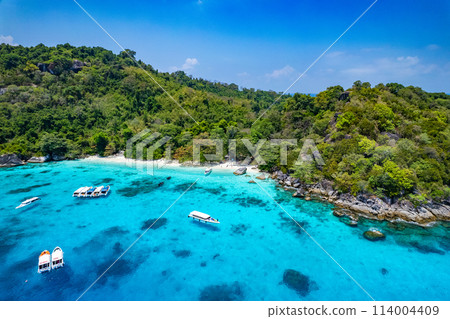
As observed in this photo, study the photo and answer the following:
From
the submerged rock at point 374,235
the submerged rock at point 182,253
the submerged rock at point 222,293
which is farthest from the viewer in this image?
the submerged rock at point 374,235

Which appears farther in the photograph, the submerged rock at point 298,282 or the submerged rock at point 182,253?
the submerged rock at point 182,253

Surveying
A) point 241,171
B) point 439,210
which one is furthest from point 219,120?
point 439,210

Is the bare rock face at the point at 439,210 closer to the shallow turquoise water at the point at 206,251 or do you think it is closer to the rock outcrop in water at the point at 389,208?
the rock outcrop in water at the point at 389,208

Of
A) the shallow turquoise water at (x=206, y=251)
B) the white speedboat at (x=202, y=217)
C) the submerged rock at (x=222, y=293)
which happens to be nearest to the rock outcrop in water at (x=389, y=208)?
the shallow turquoise water at (x=206, y=251)

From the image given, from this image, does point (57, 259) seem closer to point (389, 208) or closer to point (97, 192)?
point (97, 192)

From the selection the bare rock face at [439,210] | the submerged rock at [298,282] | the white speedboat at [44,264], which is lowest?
the submerged rock at [298,282]

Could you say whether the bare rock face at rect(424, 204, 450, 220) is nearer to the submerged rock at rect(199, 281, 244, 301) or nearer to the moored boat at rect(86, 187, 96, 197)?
the submerged rock at rect(199, 281, 244, 301)

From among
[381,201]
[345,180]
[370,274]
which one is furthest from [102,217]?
[381,201]
